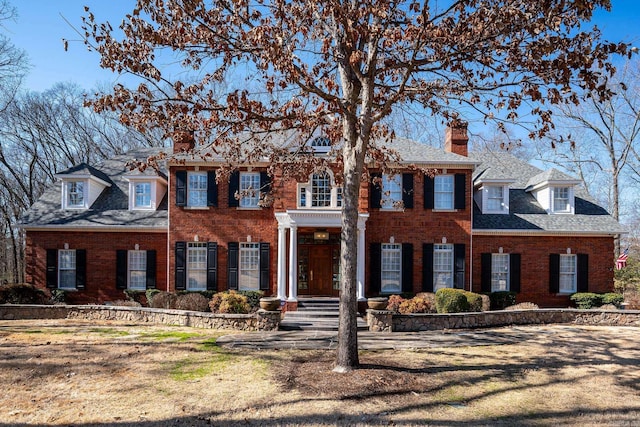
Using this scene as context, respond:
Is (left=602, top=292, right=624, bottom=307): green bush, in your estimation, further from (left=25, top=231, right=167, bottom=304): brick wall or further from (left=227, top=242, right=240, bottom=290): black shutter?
(left=25, top=231, right=167, bottom=304): brick wall

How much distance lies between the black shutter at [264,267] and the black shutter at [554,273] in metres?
11.2

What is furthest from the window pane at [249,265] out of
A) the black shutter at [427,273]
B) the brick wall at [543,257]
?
the brick wall at [543,257]

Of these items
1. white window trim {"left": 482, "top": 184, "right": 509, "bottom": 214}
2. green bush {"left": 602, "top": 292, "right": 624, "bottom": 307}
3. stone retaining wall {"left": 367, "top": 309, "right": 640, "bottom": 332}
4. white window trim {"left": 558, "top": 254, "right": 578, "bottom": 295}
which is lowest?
stone retaining wall {"left": 367, "top": 309, "right": 640, "bottom": 332}

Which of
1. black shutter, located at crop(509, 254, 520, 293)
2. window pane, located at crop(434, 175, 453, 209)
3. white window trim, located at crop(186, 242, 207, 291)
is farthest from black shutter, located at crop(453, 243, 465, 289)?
white window trim, located at crop(186, 242, 207, 291)

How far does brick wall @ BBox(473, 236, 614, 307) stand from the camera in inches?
703

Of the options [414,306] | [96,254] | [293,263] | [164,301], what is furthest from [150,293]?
[414,306]

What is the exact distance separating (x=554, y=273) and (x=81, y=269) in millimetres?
18795

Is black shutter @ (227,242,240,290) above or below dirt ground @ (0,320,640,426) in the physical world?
above

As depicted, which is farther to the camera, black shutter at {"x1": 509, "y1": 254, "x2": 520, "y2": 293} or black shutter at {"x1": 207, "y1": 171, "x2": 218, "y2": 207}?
black shutter at {"x1": 509, "y1": 254, "x2": 520, "y2": 293}

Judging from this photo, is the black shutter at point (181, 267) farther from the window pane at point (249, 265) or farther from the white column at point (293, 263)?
the white column at point (293, 263)

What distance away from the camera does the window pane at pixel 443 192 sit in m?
17.5

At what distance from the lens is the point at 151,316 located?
45.5ft

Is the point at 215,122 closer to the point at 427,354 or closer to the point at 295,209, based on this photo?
the point at 427,354

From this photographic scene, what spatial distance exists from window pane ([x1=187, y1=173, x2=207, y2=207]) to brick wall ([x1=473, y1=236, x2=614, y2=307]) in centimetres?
1096
